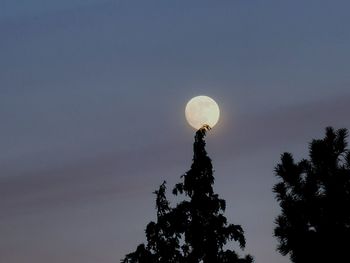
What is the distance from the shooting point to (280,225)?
1906 cm

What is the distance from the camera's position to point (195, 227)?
21.4 m

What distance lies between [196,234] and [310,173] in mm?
4644

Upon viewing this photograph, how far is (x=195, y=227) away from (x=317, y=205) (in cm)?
468

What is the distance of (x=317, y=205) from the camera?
18781 millimetres

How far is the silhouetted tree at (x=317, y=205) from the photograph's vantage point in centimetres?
1827

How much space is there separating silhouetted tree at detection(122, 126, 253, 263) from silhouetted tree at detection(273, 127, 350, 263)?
244 centimetres

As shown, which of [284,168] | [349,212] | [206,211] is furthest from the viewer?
[206,211]

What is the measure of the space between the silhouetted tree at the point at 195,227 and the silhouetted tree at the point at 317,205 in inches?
96.2

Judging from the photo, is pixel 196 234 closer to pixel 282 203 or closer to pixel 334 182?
pixel 282 203

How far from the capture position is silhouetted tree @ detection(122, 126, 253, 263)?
21.2m

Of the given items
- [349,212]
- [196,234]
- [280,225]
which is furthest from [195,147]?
[349,212]

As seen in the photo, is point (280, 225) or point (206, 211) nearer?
point (280, 225)

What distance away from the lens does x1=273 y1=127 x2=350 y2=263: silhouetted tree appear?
18.3 m

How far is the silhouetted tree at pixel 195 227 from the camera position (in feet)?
69.5
